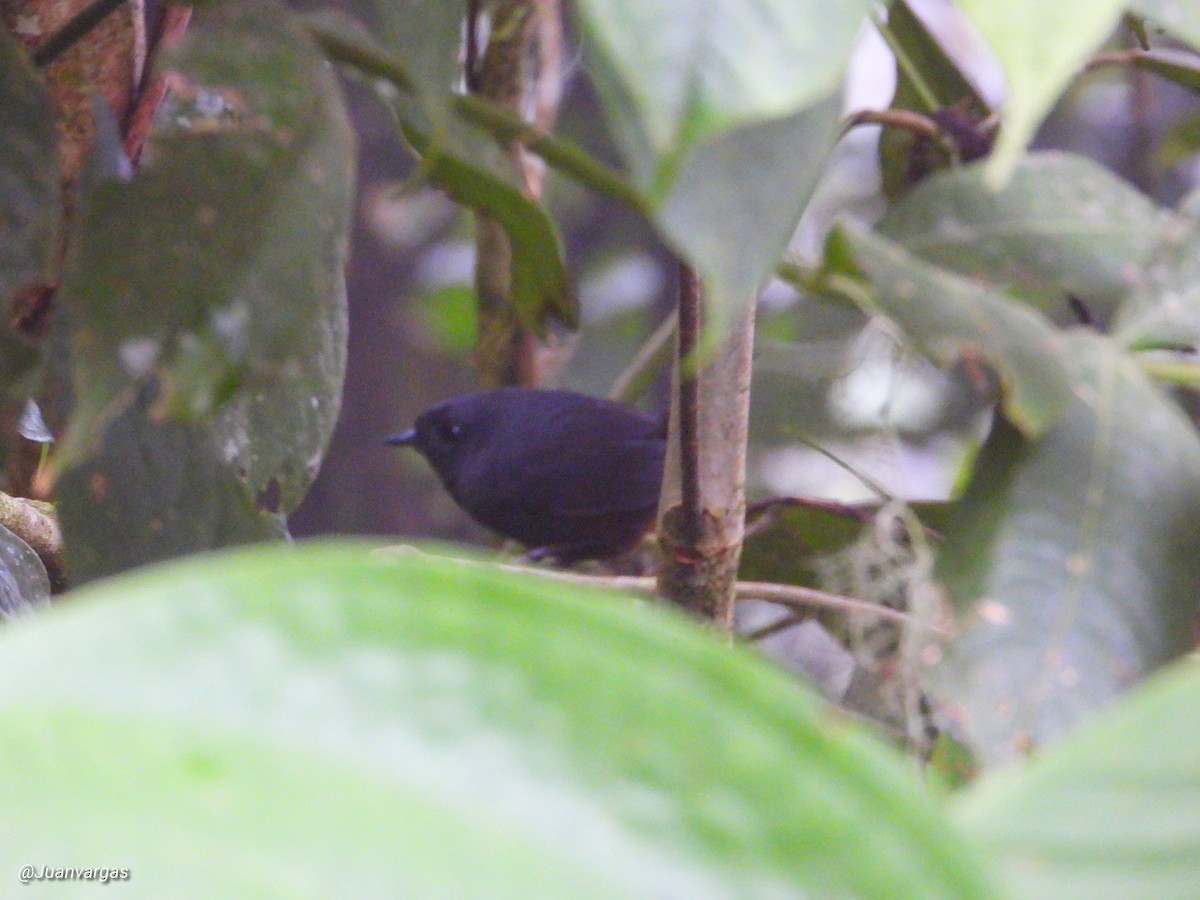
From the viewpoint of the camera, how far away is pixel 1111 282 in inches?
21.5

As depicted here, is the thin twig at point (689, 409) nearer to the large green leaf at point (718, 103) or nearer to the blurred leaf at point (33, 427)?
the large green leaf at point (718, 103)

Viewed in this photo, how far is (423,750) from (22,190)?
0.36 m

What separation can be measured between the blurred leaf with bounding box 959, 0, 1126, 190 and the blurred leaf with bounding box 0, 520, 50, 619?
2.38 feet

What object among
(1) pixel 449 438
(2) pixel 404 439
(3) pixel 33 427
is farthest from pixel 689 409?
(2) pixel 404 439

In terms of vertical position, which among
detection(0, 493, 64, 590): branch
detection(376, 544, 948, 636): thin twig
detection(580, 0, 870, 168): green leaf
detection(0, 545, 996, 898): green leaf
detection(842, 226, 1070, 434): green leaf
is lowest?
detection(0, 493, 64, 590): branch

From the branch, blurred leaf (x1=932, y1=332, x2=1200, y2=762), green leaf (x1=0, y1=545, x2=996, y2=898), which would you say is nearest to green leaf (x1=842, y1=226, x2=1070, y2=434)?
blurred leaf (x1=932, y1=332, x2=1200, y2=762)

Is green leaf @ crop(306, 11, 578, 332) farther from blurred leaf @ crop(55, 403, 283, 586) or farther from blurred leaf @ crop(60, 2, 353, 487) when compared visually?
blurred leaf @ crop(55, 403, 283, 586)

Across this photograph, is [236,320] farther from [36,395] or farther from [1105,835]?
[1105,835]

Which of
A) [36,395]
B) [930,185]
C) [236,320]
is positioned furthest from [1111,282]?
[36,395]

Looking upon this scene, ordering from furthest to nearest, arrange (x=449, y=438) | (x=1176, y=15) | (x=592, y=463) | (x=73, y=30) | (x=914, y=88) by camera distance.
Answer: (x=449, y=438) → (x=592, y=463) → (x=914, y=88) → (x=73, y=30) → (x=1176, y=15)

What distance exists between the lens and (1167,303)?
1.82 feet

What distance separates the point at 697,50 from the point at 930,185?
250 millimetres

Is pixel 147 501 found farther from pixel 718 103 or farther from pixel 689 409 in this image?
pixel 718 103

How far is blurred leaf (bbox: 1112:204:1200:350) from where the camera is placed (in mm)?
549
